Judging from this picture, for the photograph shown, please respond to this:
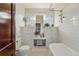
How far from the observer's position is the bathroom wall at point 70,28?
7.39 feet

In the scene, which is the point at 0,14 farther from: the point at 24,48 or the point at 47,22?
the point at 47,22

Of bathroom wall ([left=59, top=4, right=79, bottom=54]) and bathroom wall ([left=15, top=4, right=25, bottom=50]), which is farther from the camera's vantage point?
bathroom wall ([left=59, top=4, right=79, bottom=54])

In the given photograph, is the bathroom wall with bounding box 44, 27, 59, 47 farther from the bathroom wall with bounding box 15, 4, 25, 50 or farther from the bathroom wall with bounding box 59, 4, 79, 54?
the bathroom wall with bounding box 15, 4, 25, 50

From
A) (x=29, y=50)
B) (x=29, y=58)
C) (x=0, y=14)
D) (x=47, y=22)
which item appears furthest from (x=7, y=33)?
(x=47, y=22)

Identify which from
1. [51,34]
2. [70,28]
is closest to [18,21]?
[51,34]

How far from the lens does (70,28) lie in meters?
2.35

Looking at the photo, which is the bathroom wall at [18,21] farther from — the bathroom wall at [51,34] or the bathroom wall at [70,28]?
the bathroom wall at [70,28]

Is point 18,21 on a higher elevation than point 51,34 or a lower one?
higher

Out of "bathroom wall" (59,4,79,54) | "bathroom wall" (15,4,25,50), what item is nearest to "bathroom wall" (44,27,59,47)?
"bathroom wall" (59,4,79,54)

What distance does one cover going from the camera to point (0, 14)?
1288 millimetres

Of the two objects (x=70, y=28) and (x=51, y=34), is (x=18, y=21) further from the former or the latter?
(x=70, y=28)

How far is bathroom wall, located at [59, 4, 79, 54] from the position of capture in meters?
2.25

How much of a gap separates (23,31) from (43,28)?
40cm

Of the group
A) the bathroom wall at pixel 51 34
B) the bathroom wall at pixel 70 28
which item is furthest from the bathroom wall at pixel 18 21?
the bathroom wall at pixel 70 28
